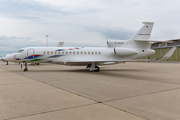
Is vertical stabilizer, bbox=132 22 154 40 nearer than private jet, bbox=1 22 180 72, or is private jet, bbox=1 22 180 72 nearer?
private jet, bbox=1 22 180 72

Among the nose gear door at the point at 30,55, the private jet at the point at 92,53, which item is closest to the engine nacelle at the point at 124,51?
the private jet at the point at 92,53

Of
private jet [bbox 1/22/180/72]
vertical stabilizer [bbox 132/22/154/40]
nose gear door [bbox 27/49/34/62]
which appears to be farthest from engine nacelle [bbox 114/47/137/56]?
nose gear door [bbox 27/49/34/62]

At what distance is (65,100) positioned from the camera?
525 cm

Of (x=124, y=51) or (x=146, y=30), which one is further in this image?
(x=146, y=30)

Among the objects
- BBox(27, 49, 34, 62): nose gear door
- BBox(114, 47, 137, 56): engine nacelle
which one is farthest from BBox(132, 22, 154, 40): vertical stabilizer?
BBox(27, 49, 34, 62): nose gear door

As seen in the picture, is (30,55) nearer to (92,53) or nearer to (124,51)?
(92,53)

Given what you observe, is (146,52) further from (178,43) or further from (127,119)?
Result: (178,43)

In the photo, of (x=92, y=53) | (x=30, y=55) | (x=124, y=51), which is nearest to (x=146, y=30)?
(x=124, y=51)

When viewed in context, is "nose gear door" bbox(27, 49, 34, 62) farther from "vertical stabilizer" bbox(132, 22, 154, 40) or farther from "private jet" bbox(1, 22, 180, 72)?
"vertical stabilizer" bbox(132, 22, 154, 40)

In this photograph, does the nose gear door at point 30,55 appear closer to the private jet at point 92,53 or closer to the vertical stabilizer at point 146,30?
the private jet at point 92,53

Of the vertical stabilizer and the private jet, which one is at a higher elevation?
the vertical stabilizer

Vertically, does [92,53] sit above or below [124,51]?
below

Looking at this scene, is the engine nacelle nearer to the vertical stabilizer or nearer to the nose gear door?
the vertical stabilizer

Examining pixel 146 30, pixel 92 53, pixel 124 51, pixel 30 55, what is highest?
pixel 146 30
